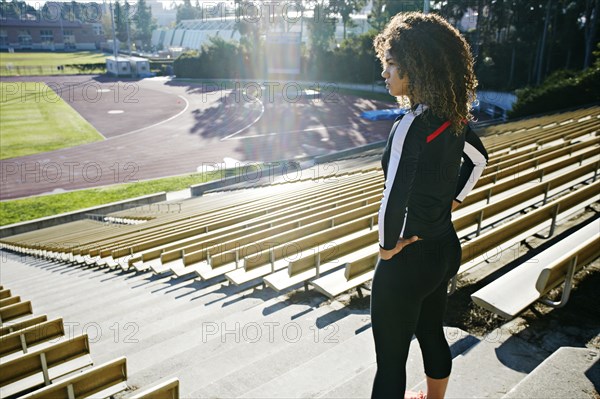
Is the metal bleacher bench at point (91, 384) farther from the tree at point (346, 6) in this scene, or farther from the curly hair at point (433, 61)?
the tree at point (346, 6)

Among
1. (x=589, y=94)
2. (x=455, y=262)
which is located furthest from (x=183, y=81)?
(x=455, y=262)

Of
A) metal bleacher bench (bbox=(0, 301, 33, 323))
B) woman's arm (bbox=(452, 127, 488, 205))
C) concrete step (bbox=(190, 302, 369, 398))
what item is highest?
woman's arm (bbox=(452, 127, 488, 205))

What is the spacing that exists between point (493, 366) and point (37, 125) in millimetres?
31785

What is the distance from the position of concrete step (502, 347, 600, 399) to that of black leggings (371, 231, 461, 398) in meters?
0.60

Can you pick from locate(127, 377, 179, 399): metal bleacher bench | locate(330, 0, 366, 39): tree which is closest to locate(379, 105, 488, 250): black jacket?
locate(127, 377, 179, 399): metal bleacher bench

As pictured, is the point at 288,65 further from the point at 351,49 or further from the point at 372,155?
the point at 372,155

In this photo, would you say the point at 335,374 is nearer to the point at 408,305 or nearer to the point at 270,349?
the point at 270,349

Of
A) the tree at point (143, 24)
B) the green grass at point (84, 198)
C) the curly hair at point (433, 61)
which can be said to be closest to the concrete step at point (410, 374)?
the curly hair at point (433, 61)

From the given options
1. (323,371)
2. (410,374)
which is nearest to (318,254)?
(323,371)

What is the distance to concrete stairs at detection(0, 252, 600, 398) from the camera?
2.65 metres

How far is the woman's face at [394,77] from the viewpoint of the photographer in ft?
6.48

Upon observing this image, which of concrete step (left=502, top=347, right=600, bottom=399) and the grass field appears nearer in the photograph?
concrete step (left=502, top=347, right=600, bottom=399)

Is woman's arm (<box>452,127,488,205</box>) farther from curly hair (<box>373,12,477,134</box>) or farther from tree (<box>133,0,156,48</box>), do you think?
tree (<box>133,0,156,48</box>)

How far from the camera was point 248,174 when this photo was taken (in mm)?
19188
